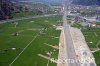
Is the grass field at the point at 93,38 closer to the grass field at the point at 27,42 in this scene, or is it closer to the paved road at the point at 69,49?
the paved road at the point at 69,49

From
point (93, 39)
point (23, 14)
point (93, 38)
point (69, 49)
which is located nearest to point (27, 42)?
point (69, 49)

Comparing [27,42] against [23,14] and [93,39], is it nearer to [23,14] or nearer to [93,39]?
[93,39]

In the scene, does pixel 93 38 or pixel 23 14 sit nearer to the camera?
pixel 93 38

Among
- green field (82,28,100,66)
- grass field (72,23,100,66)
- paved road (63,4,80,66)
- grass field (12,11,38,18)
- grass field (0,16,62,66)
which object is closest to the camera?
paved road (63,4,80,66)

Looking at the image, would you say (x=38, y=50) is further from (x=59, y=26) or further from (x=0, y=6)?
(x=0, y=6)

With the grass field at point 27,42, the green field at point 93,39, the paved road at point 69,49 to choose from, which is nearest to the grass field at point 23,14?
the grass field at point 27,42

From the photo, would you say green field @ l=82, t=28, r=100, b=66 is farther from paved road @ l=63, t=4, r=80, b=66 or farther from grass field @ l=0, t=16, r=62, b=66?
grass field @ l=0, t=16, r=62, b=66

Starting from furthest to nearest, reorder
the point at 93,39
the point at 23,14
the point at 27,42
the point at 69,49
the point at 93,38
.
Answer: the point at 23,14
the point at 93,38
the point at 93,39
the point at 27,42
the point at 69,49

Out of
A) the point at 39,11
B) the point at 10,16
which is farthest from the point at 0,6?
the point at 39,11

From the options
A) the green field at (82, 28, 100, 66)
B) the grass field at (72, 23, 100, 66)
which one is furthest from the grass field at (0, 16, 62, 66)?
the green field at (82, 28, 100, 66)
